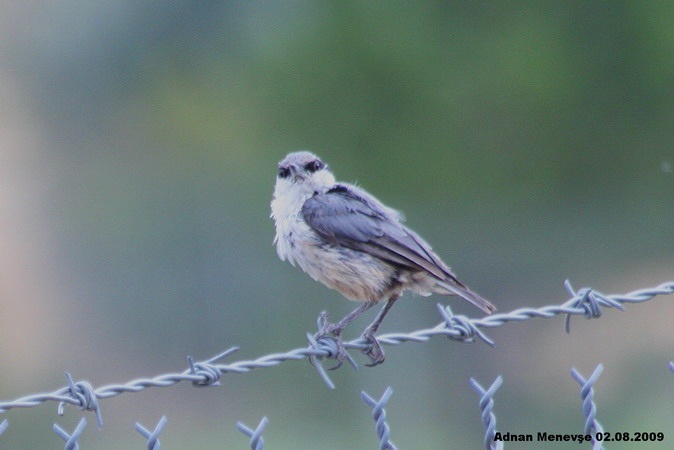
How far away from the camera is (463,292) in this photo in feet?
14.8

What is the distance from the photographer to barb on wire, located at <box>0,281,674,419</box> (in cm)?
296

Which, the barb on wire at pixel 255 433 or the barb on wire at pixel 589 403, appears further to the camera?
the barb on wire at pixel 589 403

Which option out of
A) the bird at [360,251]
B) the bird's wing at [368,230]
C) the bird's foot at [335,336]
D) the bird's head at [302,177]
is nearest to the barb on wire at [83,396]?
the bird's foot at [335,336]

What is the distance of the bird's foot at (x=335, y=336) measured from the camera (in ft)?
12.4

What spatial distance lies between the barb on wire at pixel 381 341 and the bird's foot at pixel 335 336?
3 cm

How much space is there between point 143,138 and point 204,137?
55.0 inches

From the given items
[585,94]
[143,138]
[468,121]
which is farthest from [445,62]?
[143,138]

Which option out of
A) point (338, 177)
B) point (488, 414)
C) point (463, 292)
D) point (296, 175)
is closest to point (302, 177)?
point (296, 175)

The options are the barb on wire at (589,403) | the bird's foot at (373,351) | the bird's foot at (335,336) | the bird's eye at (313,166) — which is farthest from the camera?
the bird's eye at (313,166)

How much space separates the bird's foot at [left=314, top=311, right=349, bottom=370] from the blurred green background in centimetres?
691

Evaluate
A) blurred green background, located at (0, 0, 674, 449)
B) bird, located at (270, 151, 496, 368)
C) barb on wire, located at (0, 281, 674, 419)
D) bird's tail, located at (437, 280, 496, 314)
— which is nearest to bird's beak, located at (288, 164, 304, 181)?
bird, located at (270, 151, 496, 368)

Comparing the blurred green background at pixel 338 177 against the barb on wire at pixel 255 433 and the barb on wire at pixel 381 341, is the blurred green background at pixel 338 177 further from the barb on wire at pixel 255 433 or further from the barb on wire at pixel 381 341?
the barb on wire at pixel 255 433

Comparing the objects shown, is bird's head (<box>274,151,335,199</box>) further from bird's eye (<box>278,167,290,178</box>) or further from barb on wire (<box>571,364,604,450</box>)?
barb on wire (<box>571,364,604,450</box>)

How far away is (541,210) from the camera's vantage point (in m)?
14.1
